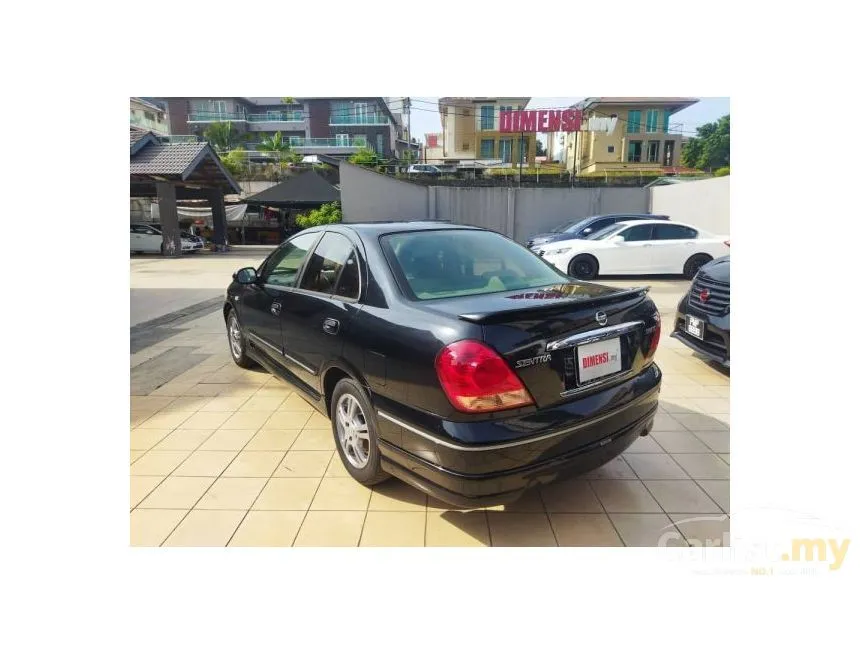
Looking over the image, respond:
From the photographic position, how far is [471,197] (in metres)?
18.6

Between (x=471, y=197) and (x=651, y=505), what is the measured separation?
1697 cm

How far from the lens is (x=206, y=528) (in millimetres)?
2533

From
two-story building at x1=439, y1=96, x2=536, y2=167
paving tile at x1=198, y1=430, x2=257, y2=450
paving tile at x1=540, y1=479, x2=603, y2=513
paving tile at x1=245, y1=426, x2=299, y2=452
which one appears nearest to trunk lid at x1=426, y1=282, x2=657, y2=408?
paving tile at x1=540, y1=479, x2=603, y2=513

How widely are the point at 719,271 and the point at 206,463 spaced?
4751mm

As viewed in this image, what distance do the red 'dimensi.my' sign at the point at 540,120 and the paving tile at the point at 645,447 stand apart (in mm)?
22432

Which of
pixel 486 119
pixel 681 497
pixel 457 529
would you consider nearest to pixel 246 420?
pixel 457 529

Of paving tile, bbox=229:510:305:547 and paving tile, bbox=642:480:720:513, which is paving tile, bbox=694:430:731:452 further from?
paving tile, bbox=229:510:305:547

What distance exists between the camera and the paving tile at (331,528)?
2.41 meters

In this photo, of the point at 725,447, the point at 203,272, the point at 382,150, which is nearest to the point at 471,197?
the point at 203,272

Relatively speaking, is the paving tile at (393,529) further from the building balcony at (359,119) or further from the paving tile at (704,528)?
the building balcony at (359,119)

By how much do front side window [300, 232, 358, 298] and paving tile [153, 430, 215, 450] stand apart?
4.43ft

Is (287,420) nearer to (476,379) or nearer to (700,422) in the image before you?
(476,379)

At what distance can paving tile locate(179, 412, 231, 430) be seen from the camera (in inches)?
146

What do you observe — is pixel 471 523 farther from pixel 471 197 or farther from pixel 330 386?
pixel 471 197
